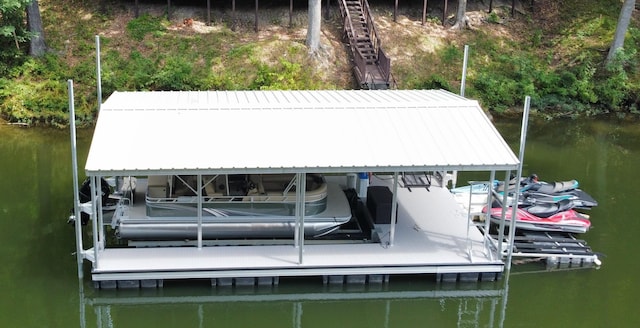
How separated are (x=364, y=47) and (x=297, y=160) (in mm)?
14925

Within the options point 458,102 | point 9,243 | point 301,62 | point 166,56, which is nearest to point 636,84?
point 301,62

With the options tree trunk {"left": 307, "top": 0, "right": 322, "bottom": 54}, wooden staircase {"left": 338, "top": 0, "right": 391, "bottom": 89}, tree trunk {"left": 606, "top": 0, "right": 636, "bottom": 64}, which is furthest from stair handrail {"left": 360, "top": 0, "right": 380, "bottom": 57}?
tree trunk {"left": 606, "top": 0, "right": 636, "bottom": 64}

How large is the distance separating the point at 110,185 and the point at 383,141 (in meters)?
6.59

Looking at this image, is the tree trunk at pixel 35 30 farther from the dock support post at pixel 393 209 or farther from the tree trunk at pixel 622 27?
the tree trunk at pixel 622 27

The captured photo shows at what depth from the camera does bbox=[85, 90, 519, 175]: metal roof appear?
43.0 feet

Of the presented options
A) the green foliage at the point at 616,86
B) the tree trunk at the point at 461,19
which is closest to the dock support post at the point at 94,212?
the tree trunk at the point at 461,19

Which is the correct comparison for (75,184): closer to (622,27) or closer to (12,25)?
(12,25)

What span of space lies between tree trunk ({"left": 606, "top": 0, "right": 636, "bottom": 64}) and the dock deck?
51.8 ft

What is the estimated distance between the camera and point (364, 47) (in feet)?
89.9

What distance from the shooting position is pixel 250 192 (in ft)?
47.6

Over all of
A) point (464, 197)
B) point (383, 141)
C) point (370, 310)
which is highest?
point (383, 141)

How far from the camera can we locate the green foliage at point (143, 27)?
27194 mm

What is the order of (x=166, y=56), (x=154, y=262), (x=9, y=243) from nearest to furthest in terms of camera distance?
(x=154, y=262) → (x=9, y=243) → (x=166, y=56)

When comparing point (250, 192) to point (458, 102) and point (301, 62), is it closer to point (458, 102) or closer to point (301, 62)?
point (458, 102)
